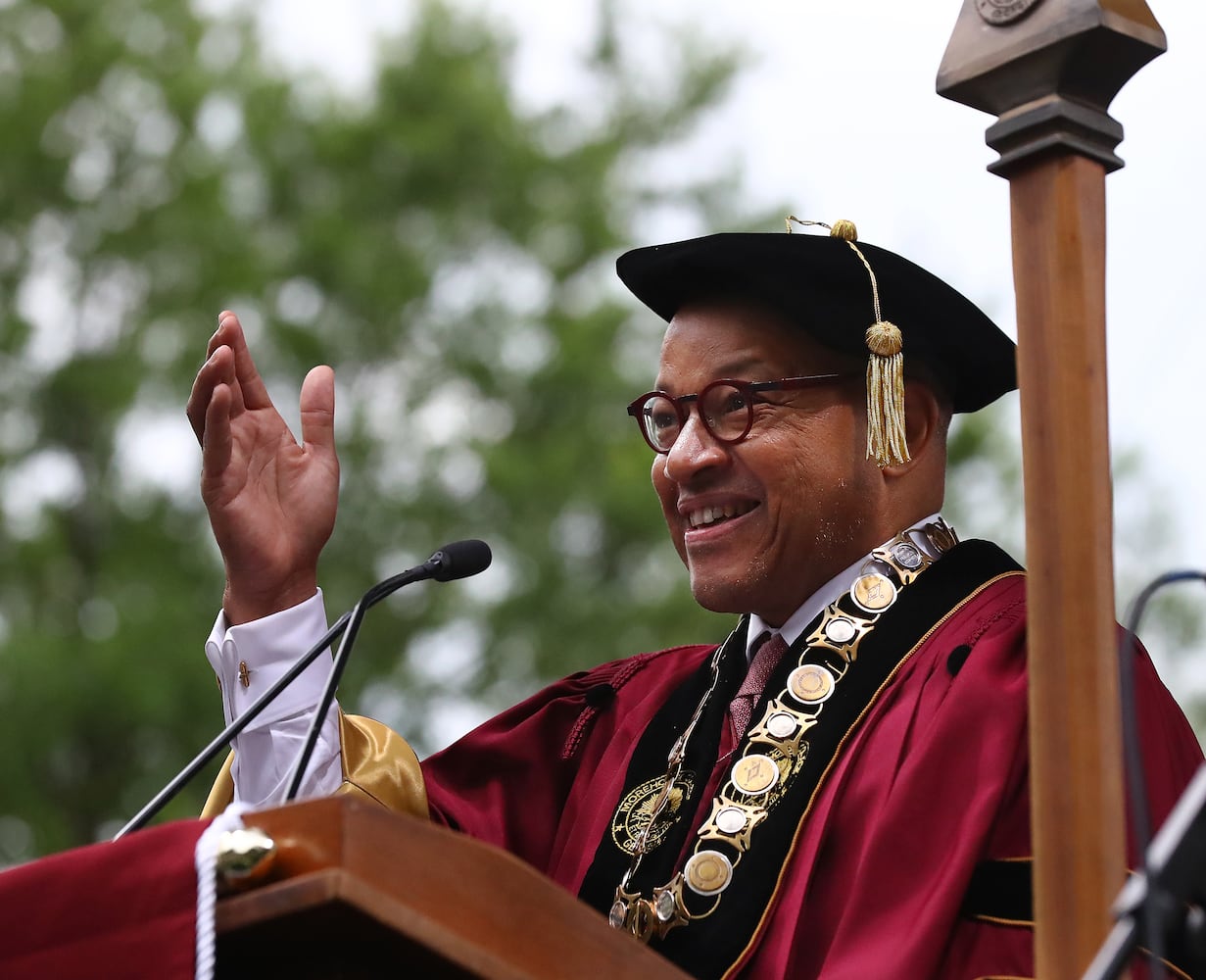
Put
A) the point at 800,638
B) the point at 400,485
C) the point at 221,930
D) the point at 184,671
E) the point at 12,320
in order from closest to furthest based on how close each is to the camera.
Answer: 1. the point at 221,930
2. the point at 800,638
3. the point at 184,671
4. the point at 12,320
5. the point at 400,485

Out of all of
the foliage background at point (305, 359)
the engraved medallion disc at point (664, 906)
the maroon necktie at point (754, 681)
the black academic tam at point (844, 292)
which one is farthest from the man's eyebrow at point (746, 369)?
the foliage background at point (305, 359)

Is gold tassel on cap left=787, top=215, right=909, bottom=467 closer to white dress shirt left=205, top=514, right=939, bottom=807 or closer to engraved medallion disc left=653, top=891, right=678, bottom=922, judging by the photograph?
white dress shirt left=205, top=514, right=939, bottom=807

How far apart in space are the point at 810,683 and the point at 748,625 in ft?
1.45

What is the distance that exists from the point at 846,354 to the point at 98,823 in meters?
7.85

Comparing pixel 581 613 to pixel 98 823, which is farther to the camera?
pixel 581 613

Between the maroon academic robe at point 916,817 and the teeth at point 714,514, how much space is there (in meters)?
0.39

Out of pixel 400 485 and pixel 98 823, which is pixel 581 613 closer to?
pixel 400 485

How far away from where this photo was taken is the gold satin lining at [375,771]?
3.33m

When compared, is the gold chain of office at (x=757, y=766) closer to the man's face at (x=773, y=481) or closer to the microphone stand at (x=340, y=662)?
the man's face at (x=773, y=481)

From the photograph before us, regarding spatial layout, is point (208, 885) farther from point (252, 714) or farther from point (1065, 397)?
point (1065, 397)

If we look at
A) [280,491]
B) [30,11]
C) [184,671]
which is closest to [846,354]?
[280,491]

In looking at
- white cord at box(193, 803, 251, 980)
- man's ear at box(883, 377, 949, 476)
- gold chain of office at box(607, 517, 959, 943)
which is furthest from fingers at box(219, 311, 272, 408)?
white cord at box(193, 803, 251, 980)

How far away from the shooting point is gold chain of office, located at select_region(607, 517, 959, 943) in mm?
2963

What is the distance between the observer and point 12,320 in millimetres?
10547
